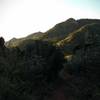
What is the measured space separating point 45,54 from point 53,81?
529 cm

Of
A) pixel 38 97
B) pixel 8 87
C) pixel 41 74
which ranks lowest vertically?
pixel 38 97

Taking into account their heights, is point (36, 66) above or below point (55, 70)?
above

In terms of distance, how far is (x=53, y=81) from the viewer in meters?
38.3

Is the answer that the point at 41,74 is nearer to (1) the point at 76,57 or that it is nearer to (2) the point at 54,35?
(1) the point at 76,57

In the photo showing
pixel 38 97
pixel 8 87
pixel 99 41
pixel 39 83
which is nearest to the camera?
pixel 8 87

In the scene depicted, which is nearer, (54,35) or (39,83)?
(39,83)

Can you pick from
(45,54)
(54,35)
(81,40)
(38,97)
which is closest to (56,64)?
(45,54)

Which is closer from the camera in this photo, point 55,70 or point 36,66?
point 36,66

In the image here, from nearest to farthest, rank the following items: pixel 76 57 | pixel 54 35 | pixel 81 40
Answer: pixel 76 57 < pixel 81 40 < pixel 54 35

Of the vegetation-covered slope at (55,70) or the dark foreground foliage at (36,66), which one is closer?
the dark foreground foliage at (36,66)

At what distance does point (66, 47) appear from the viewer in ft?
190

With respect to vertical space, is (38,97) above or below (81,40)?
below

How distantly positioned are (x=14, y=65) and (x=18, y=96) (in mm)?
7796

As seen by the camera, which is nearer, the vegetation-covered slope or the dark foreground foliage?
the dark foreground foliage
